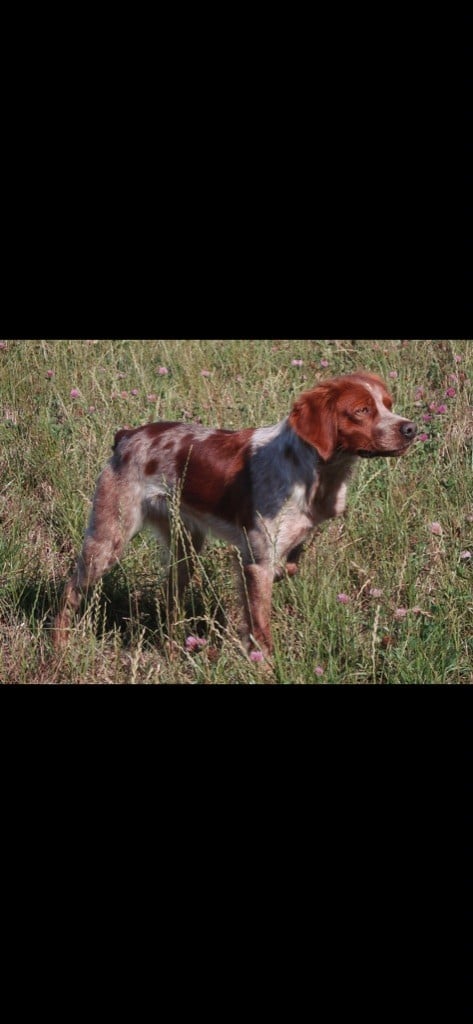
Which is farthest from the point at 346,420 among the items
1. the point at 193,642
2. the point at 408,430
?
the point at 193,642

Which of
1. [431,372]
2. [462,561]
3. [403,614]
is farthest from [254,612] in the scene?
[431,372]

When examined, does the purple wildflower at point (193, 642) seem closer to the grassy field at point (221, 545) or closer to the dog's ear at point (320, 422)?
the grassy field at point (221, 545)

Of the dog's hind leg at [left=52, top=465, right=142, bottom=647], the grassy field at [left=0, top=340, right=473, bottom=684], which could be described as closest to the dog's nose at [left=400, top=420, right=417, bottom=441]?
the grassy field at [left=0, top=340, right=473, bottom=684]

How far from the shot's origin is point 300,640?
14.4ft

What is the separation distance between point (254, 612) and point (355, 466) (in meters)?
0.76

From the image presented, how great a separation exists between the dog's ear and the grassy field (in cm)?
59

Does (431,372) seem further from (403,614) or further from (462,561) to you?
(403,614)

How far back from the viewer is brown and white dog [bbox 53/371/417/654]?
4.25 meters

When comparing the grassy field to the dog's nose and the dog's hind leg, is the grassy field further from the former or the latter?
the dog's nose

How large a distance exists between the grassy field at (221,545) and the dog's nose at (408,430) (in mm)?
722

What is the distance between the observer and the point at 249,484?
14.9ft

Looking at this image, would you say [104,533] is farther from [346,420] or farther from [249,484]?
[346,420]

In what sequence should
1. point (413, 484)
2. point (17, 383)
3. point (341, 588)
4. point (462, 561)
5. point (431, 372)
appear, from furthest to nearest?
point (431, 372) → point (17, 383) → point (413, 484) → point (462, 561) → point (341, 588)

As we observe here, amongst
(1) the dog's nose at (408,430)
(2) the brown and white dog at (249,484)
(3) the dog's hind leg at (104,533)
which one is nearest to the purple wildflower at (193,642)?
(2) the brown and white dog at (249,484)
